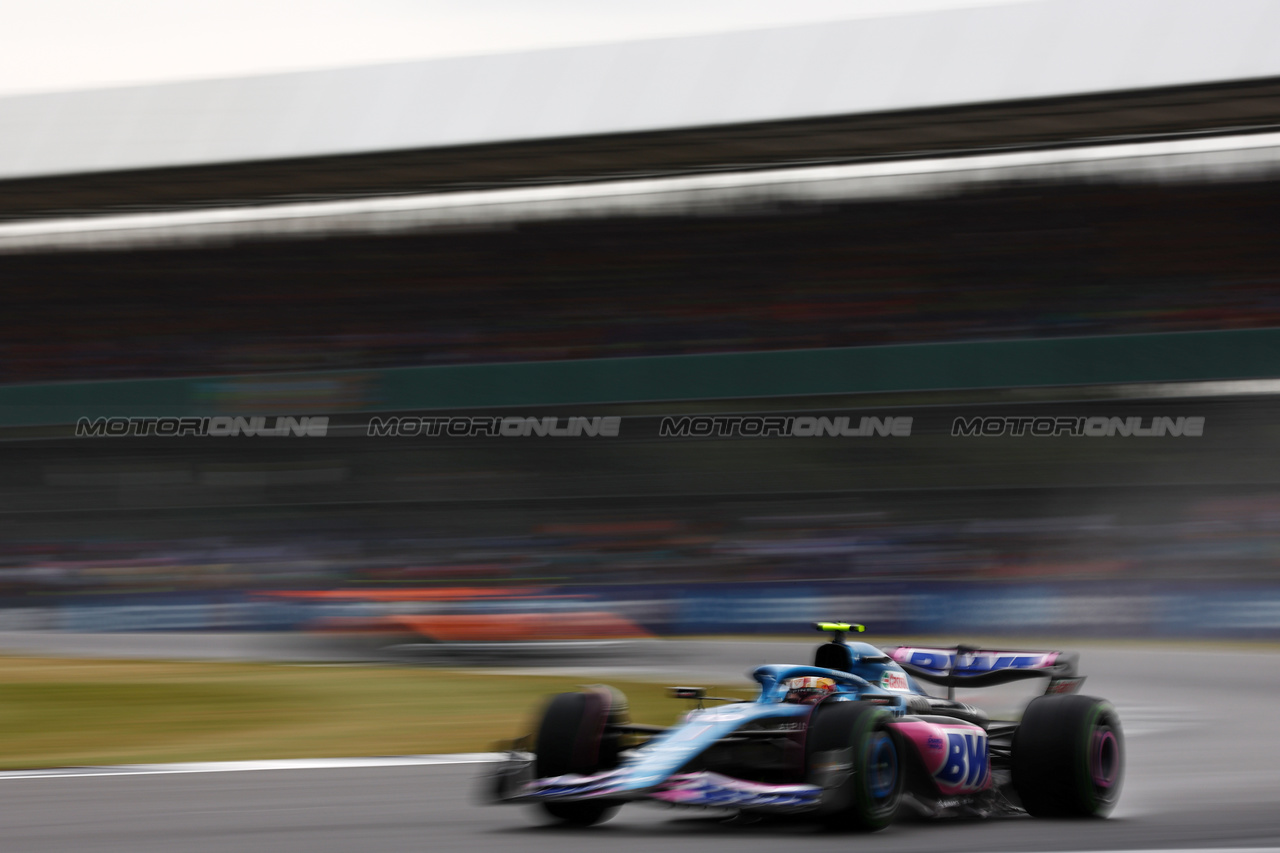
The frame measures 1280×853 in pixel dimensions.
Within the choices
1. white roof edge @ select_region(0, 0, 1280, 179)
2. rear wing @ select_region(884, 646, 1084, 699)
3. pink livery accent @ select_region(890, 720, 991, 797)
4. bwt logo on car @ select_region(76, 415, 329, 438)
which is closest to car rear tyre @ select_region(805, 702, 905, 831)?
pink livery accent @ select_region(890, 720, 991, 797)

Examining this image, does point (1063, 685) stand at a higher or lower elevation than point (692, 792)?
higher

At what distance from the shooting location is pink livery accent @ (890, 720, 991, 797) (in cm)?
473

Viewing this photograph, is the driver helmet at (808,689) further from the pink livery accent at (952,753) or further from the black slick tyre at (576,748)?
the black slick tyre at (576,748)

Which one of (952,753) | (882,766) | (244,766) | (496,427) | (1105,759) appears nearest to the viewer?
(882,766)

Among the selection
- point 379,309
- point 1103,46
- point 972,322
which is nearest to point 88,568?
point 379,309

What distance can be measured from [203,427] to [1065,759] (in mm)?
16896

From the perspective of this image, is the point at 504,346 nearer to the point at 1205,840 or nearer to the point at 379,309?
the point at 379,309

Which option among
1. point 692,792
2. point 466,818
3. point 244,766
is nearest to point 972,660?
point 692,792

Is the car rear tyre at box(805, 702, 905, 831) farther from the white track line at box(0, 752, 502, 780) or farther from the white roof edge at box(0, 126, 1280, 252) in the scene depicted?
the white roof edge at box(0, 126, 1280, 252)

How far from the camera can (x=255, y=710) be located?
9211 mm

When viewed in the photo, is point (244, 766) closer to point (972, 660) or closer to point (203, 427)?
point (972, 660)

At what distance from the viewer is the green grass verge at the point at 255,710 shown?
25.6 ft

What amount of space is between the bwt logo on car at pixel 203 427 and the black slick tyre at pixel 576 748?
15.2 metres

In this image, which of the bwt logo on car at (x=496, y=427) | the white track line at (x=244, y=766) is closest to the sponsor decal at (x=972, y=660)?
the white track line at (x=244, y=766)
